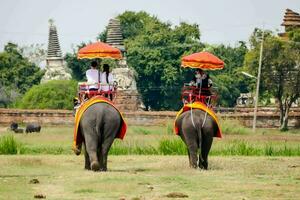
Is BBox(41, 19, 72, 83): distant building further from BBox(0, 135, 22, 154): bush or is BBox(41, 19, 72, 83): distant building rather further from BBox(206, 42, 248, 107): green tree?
BBox(0, 135, 22, 154): bush

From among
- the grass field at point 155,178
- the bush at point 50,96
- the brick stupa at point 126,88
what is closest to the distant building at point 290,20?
the brick stupa at point 126,88

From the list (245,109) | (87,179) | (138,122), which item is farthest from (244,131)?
(87,179)

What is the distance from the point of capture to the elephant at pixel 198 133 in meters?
23.9

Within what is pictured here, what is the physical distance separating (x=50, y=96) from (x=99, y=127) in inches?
1976

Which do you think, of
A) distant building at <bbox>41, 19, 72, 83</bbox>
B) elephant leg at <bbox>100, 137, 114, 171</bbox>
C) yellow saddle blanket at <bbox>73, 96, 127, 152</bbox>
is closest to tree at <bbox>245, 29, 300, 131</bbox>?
distant building at <bbox>41, 19, 72, 83</bbox>

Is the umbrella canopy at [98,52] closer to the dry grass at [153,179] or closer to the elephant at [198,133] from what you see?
the elephant at [198,133]

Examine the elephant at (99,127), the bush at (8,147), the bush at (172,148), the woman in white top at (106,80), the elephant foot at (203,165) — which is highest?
the woman in white top at (106,80)

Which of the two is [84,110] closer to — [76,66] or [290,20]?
[290,20]

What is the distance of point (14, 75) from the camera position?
83438mm

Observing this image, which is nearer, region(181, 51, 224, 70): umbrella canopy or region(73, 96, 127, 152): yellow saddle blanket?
region(73, 96, 127, 152): yellow saddle blanket

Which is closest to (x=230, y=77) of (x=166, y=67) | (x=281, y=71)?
(x=166, y=67)

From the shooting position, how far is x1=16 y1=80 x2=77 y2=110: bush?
237 ft

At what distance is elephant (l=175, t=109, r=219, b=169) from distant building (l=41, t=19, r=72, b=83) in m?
58.2

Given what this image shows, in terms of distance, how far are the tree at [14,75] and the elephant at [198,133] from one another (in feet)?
186
